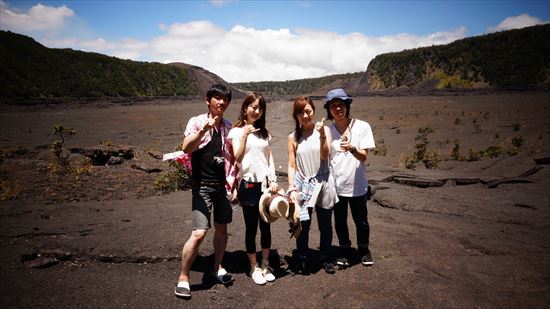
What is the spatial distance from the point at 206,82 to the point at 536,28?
2936 inches

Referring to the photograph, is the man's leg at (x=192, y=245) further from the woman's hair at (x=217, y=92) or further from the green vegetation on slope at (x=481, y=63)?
the green vegetation on slope at (x=481, y=63)

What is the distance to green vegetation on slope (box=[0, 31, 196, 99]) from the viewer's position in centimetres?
4194

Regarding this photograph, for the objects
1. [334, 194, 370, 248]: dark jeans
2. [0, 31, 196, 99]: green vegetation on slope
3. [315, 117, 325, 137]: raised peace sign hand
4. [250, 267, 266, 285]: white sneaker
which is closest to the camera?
[315, 117, 325, 137]: raised peace sign hand

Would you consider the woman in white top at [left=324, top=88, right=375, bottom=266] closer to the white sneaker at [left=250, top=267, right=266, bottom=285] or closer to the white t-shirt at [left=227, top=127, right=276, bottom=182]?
the white t-shirt at [left=227, top=127, right=276, bottom=182]

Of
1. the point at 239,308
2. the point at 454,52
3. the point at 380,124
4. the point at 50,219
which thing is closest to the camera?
the point at 239,308

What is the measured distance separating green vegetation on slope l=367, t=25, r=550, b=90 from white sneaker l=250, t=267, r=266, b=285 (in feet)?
162

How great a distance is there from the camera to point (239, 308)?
3.19 meters

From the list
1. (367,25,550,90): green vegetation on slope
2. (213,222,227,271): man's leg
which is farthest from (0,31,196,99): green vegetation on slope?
(367,25,550,90): green vegetation on slope

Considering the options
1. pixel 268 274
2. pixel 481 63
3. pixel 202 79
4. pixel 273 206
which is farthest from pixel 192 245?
pixel 202 79

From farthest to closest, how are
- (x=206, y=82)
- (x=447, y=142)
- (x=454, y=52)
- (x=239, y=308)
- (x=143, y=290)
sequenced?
1. (x=206, y=82)
2. (x=454, y=52)
3. (x=447, y=142)
4. (x=143, y=290)
5. (x=239, y=308)

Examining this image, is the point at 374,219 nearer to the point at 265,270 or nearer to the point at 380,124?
the point at 265,270

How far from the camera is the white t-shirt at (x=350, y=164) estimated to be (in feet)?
11.5

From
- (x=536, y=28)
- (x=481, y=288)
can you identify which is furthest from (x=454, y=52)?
(x=481, y=288)

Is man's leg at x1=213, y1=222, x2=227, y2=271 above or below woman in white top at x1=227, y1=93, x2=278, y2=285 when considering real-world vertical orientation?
below
